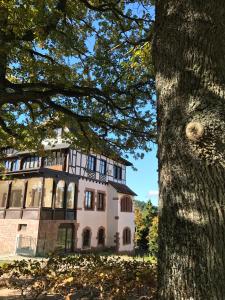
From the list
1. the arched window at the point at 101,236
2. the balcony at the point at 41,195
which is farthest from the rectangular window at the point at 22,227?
the arched window at the point at 101,236

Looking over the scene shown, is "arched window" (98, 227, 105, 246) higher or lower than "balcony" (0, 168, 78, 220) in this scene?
lower

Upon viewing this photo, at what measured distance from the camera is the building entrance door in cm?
2383

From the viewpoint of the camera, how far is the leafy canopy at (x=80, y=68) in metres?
6.78

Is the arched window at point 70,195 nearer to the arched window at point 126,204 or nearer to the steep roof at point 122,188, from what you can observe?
the steep roof at point 122,188

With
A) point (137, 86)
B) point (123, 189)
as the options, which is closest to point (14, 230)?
point (123, 189)

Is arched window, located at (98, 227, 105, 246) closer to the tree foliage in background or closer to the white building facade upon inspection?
the white building facade

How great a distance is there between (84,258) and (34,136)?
526 cm

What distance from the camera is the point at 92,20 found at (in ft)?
29.9

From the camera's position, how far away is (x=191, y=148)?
6.28 ft

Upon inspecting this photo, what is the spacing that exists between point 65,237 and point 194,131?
24328mm

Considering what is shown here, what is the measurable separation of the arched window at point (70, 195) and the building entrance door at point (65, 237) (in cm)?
192

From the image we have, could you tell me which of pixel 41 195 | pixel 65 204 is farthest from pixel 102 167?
pixel 41 195

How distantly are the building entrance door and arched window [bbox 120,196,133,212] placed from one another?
7458mm

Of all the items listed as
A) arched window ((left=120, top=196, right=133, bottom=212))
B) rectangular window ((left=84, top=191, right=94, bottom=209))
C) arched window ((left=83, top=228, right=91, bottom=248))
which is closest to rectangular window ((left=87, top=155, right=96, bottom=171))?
rectangular window ((left=84, top=191, right=94, bottom=209))
